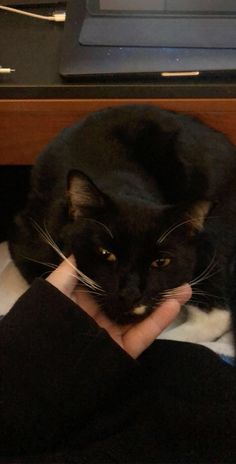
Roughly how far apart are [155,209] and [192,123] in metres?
0.29

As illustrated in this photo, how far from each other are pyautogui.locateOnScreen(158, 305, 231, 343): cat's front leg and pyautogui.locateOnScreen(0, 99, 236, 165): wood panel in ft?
1.18

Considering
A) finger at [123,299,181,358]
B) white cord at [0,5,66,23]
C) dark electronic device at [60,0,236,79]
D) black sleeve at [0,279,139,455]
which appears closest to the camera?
black sleeve at [0,279,139,455]

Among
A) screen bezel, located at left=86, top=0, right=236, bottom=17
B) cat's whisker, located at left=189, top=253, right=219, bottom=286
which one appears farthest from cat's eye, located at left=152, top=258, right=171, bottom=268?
screen bezel, located at left=86, top=0, right=236, bottom=17

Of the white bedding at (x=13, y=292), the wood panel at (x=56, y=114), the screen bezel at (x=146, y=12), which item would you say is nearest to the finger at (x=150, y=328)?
the white bedding at (x=13, y=292)

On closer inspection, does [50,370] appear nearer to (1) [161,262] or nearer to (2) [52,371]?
(2) [52,371]

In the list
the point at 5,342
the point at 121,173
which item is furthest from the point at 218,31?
the point at 5,342

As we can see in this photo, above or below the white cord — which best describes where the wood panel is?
below

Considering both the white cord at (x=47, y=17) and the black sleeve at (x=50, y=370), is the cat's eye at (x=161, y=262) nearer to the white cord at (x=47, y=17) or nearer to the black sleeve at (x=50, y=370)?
the black sleeve at (x=50, y=370)

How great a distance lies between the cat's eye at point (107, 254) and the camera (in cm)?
70

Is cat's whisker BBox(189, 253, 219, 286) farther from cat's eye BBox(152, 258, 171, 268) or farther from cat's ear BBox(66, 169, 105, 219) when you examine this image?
cat's ear BBox(66, 169, 105, 219)

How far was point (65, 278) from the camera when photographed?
72cm

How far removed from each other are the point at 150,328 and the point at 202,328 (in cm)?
14

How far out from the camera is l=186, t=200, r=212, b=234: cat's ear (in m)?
0.70

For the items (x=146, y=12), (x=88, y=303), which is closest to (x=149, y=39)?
(x=146, y=12)
